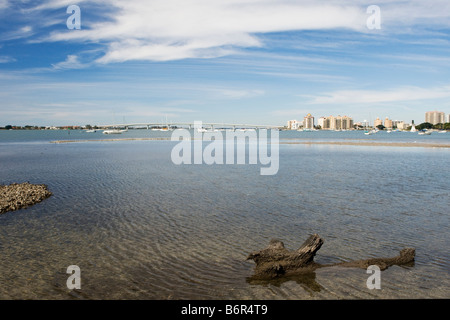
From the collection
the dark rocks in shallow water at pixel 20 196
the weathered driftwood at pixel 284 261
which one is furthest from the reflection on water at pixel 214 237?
the dark rocks in shallow water at pixel 20 196

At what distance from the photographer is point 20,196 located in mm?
19984

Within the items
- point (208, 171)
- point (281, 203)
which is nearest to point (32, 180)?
point (208, 171)

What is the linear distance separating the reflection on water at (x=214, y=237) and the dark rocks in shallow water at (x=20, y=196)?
2.46 feet

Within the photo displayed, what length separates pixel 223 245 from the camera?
1244 centimetres

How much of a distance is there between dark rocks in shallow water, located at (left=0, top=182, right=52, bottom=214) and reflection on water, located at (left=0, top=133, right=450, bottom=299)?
750 mm

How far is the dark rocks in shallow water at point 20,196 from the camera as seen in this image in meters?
18.2

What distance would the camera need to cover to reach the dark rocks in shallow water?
1820 cm

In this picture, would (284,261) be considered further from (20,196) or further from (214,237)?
(20,196)

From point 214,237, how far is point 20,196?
1290 centimetres
